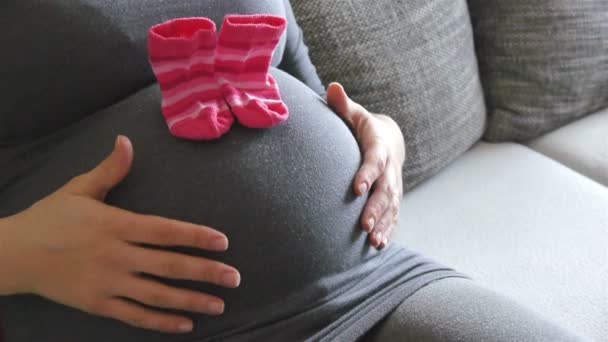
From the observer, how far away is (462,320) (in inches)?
25.0

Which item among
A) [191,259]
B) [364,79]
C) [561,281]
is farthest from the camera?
[364,79]

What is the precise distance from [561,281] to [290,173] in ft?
1.76

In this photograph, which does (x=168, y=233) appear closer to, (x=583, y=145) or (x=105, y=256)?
(x=105, y=256)

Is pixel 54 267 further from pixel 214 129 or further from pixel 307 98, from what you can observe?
pixel 307 98

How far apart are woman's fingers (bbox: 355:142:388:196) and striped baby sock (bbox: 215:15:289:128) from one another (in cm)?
12

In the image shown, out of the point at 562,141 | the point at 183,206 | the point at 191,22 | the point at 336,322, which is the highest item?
the point at 191,22

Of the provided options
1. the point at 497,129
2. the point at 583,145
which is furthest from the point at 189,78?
the point at 583,145

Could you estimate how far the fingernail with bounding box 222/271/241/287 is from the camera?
581 mm

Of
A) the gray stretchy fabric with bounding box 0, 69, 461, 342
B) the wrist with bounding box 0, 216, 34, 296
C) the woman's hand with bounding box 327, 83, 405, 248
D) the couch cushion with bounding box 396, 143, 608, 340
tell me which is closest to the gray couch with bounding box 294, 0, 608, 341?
the couch cushion with bounding box 396, 143, 608, 340

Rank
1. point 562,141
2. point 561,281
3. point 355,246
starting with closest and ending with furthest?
point 355,246 → point 561,281 → point 562,141

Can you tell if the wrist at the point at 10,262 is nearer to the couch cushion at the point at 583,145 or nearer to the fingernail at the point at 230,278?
the fingernail at the point at 230,278

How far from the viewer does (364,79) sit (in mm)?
1076

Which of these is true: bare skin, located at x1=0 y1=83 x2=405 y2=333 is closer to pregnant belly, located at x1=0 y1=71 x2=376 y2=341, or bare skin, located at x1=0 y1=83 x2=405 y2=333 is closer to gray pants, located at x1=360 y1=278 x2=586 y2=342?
pregnant belly, located at x1=0 y1=71 x2=376 y2=341

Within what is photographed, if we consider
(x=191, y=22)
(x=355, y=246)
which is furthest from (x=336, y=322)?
(x=191, y=22)
